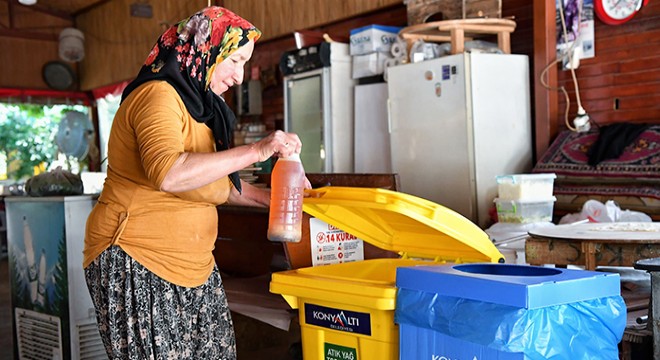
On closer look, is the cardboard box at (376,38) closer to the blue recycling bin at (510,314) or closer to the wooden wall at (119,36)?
the wooden wall at (119,36)

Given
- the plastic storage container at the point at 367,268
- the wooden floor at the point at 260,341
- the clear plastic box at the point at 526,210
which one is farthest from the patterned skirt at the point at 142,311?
the clear plastic box at the point at 526,210

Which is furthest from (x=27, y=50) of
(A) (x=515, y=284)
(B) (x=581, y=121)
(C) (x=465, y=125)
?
(A) (x=515, y=284)

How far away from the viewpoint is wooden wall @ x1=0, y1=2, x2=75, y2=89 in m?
12.8

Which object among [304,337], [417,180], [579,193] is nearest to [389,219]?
[304,337]

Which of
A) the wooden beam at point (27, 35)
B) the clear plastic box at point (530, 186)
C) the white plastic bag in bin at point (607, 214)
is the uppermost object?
the wooden beam at point (27, 35)

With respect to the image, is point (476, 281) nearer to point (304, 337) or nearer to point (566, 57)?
point (304, 337)

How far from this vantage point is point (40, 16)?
13.3m

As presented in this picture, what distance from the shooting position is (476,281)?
167 centimetres

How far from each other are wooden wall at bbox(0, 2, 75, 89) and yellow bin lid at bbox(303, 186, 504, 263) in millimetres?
11736

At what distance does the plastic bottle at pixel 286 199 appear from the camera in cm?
213

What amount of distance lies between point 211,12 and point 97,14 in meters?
11.8

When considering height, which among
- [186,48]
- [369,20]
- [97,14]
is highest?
[97,14]

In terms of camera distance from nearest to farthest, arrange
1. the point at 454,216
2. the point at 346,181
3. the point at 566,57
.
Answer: the point at 454,216, the point at 346,181, the point at 566,57

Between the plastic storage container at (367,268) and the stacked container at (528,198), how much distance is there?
216 centimetres
